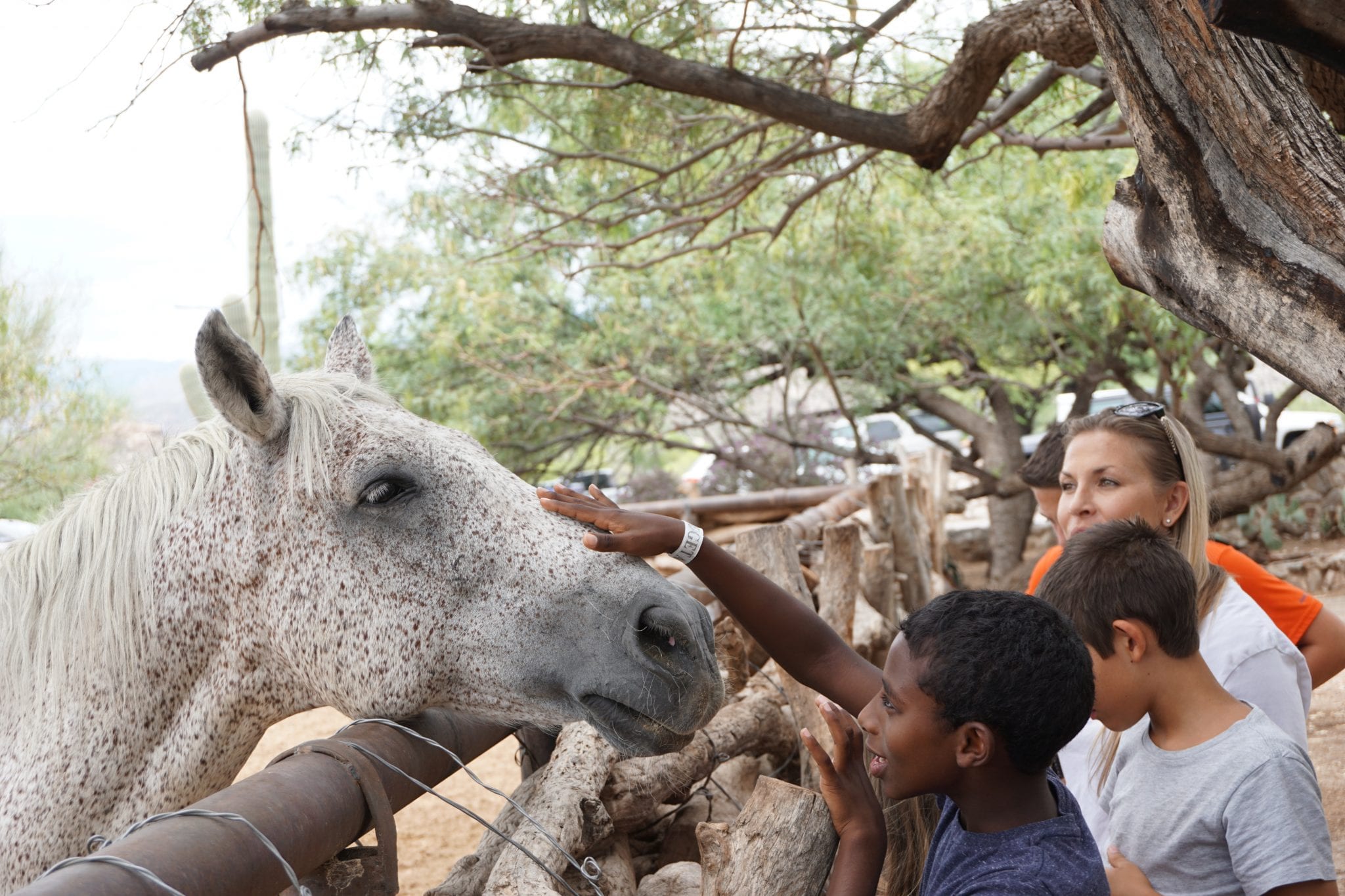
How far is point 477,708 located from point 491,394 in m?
9.18

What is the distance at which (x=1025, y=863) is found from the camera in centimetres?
137

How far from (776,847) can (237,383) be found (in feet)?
4.07

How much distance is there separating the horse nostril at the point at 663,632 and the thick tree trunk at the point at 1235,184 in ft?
3.66

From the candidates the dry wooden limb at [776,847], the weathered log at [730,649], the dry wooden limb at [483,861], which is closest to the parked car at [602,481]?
the weathered log at [730,649]

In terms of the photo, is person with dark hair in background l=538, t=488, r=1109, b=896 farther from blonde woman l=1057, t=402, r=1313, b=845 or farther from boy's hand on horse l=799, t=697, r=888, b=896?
blonde woman l=1057, t=402, r=1313, b=845

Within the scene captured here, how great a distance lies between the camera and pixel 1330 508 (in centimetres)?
1249

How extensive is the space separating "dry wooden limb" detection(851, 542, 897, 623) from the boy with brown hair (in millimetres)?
3948

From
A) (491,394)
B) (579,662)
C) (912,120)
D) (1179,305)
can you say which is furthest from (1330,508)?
Answer: (579,662)

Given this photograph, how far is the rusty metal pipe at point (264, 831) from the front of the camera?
110 cm

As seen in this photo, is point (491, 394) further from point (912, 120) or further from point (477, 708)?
point (477, 708)

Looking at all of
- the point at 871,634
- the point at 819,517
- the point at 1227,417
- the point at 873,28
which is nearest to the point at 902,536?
the point at 819,517

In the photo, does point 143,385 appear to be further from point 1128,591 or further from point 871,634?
point 1128,591

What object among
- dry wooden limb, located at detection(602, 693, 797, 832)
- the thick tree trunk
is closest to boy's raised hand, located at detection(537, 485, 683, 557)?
dry wooden limb, located at detection(602, 693, 797, 832)

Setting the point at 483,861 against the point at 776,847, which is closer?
the point at 776,847
